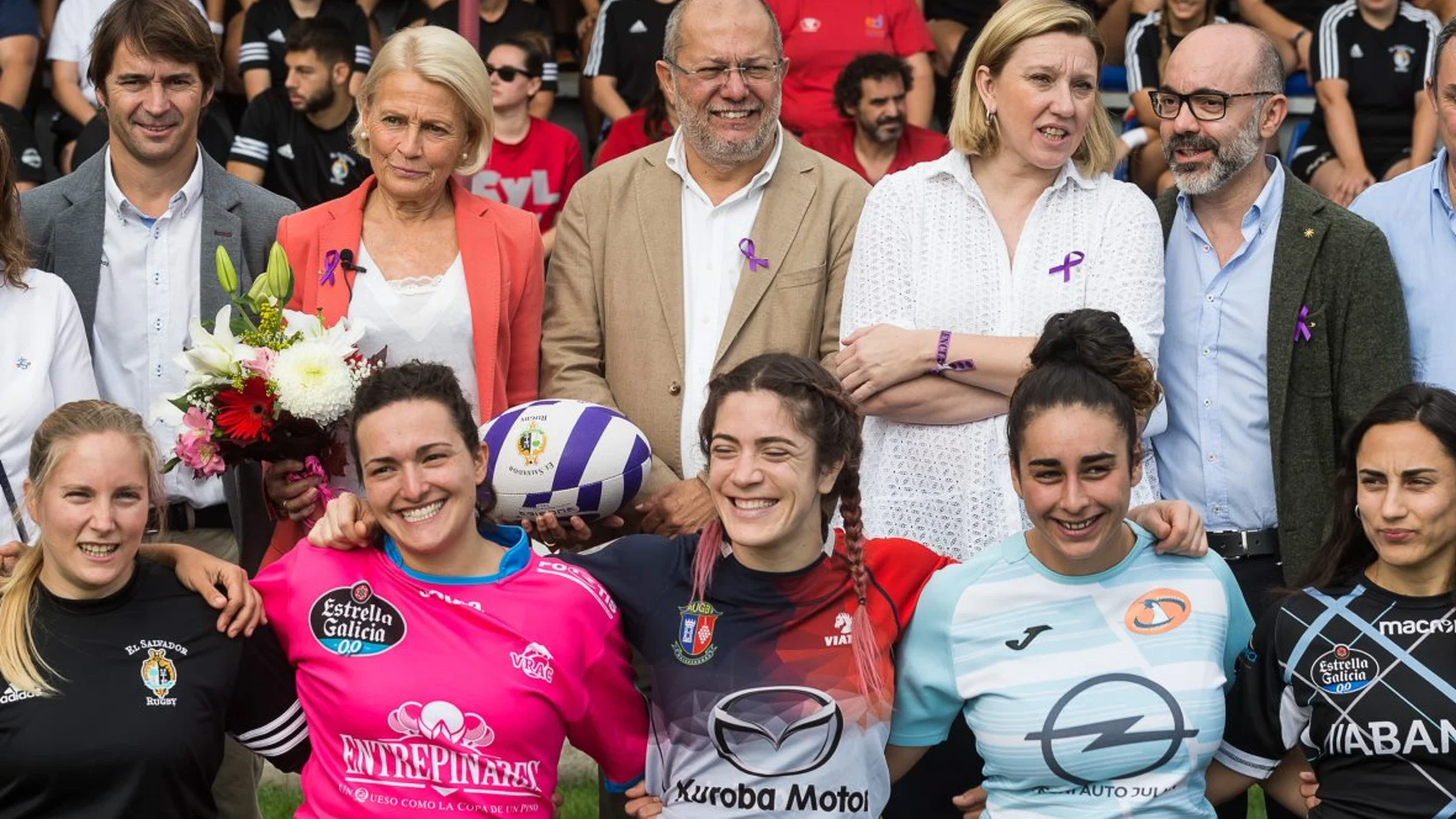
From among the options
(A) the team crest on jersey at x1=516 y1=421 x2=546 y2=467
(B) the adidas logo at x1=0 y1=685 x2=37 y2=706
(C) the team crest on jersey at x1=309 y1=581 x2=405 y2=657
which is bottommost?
(B) the adidas logo at x1=0 y1=685 x2=37 y2=706

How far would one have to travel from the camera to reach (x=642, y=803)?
4344 mm

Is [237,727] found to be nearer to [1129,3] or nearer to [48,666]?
[48,666]

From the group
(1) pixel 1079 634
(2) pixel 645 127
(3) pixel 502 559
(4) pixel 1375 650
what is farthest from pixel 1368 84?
(3) pixel 502 559

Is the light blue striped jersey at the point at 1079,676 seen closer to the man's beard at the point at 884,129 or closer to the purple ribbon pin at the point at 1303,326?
the purple ribbon pin at the point at 1303,326

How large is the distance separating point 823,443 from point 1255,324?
4.97 ft

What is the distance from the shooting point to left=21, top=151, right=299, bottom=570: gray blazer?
5.24 m

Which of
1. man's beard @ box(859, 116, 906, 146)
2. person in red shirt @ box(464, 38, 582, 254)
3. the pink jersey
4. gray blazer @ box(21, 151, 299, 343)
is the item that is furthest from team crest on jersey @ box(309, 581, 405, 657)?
man's beard @ box(859, 116, 906, 146)

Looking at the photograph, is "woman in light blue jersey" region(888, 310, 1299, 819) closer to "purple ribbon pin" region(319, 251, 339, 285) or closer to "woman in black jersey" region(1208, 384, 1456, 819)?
"woman in black jersey" region(1208, 384, 1456, 819)

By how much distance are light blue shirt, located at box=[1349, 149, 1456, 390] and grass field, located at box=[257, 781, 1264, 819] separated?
212 cm

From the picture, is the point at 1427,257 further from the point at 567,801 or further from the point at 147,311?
the point at 147,311

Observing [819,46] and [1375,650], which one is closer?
[1375,650]

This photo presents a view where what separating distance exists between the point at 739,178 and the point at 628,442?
1044 millimetres

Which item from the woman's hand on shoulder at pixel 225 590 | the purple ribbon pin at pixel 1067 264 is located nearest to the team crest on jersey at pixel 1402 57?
the purple ribbon pin at pixel 1067 264

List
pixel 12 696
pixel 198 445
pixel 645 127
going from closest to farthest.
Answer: pixel 12 696 → pixel 198 445 → pixel 645 127
